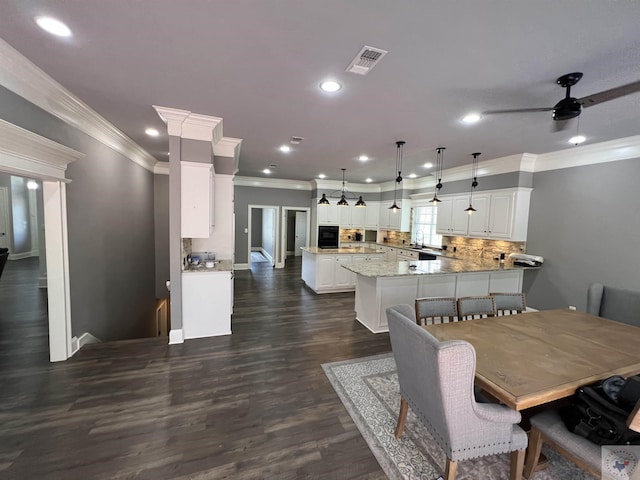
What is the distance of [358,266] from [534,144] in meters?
3.23

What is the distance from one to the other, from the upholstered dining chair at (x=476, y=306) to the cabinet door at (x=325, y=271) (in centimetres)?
350

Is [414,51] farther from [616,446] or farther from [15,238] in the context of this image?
[15,238]

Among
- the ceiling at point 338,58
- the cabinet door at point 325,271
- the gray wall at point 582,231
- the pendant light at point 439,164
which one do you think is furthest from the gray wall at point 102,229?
the gray wall at point 582,231

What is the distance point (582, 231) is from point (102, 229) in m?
7.11

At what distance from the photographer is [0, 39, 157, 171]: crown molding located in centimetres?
198

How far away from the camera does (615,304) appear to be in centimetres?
275

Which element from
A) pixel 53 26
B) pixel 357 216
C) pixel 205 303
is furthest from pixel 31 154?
pixel 357 216

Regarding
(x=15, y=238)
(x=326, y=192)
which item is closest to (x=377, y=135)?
(x=326, y=192)

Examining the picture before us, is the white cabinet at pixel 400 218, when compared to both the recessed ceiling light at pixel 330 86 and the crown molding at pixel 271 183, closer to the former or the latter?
the crown molding at pixel 271 183

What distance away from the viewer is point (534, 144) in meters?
3.99

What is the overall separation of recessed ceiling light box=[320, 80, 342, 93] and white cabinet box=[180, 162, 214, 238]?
1777 millimetres

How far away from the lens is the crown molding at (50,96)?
6.48 ft

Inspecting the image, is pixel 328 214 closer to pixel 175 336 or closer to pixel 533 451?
pixel 175 336

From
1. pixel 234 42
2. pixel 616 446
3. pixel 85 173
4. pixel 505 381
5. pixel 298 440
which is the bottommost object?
pixel 298 440
